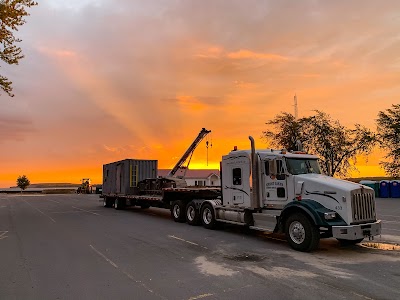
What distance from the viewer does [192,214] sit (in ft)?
51.3

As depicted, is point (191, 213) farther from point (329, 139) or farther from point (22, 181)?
point (22, 181)

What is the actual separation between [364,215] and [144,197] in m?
13.7

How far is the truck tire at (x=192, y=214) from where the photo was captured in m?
15.3

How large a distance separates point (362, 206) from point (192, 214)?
7949 millimetres

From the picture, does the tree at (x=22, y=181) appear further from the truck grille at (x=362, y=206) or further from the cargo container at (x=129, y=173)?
the truck grille at (x=362, y=206)

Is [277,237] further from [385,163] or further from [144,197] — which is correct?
[385,163]

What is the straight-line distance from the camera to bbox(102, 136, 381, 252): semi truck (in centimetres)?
942

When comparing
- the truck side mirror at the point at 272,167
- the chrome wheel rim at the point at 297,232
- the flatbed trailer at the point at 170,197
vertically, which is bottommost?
the chrome wheel rim at the point at 297,232

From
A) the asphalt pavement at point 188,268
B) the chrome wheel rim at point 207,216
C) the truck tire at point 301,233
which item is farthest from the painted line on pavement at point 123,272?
the chrome wheel rim at point 207,216

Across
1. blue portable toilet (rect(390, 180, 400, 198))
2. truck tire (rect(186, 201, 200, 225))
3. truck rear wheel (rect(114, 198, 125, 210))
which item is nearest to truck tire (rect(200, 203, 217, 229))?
truck tire (rect(186, 201, 200, 225))

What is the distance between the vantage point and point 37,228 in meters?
14.6

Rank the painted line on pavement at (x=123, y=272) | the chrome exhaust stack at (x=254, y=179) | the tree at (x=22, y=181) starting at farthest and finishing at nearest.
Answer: the tree at (x=22, y=181) < the chrome exhaust stack at (x=254, y=179) < the painted line on pavement at (x=123, y=272)

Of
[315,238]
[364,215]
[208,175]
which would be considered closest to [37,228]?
[315,238]

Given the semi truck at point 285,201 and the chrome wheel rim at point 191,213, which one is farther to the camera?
the chrome wheel rim at point 191,213
